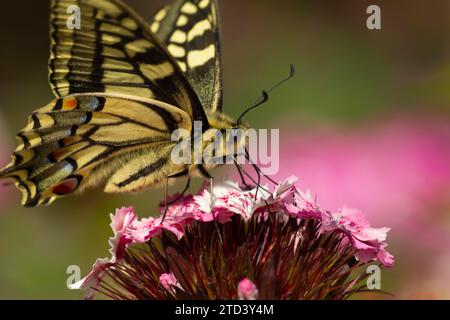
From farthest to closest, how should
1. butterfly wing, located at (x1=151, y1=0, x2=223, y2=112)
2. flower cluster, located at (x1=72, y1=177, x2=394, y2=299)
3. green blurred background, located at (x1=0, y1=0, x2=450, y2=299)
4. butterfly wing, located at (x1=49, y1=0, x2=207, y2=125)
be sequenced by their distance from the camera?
1. green blurred background, located at (x1=0, y1=0, x2=450, y2=299)
2. butterfly wing, located at (x1=151, y1=0, x2=223, y2=112)
3. butterfly wing, located at (x1=49, y1=0, x2=207, y2=125)
4. flower cluster, located at (x1=72, y1=177, x2=394, y2=299)

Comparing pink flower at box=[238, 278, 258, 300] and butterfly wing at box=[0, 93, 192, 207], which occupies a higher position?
butterfly wing at box=[0, 93, 192, 207]

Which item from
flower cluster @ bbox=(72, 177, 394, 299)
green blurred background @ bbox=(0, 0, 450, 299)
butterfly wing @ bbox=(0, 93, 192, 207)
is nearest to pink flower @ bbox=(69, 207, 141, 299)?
flower cluster @ bbox=(72, 177, 394, 299)

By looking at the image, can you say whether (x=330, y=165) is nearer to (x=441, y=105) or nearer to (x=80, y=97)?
(x=441, y=105)

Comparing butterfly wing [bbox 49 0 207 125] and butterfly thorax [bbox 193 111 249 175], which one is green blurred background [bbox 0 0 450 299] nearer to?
butterfly thorax [bbox 193 111 249 175]

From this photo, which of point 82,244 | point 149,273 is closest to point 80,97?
point 149,273

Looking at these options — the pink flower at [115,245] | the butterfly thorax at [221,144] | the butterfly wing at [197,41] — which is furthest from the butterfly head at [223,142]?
the pink flower at [115,245]
